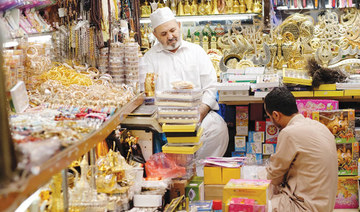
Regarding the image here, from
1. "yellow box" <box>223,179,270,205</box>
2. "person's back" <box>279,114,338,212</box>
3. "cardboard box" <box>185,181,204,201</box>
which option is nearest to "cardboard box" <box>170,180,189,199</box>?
"cardboard box" <box>185,181,204,201</box>

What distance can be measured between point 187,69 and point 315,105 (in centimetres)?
143

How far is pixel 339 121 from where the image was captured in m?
4.36

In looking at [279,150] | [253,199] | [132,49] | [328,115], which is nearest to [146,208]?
[253,199]

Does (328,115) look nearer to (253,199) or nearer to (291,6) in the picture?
(253,199)

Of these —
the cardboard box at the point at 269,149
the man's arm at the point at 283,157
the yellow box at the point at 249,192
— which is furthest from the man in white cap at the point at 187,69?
the man's arm at the point at 283,157

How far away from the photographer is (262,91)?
4512 millimetres

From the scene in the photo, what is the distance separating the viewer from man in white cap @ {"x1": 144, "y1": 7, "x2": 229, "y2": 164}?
16.7 ft

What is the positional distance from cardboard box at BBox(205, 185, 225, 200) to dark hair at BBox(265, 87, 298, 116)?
88cm

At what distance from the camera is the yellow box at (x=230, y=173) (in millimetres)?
3770

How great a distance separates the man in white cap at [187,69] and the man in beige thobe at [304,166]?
74.7 inches

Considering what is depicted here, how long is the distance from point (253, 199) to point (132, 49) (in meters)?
1.81

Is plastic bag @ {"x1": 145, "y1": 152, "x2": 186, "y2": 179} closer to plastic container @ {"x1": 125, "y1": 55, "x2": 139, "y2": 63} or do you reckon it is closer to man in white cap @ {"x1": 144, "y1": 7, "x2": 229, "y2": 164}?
plastic container @ {"x1": 125, "y1": 55, "x2": 139, "y2": 63}

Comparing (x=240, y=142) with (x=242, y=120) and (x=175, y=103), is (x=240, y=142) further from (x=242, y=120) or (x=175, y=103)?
(x=175, y=103)

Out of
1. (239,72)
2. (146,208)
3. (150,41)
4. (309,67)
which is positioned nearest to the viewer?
(146,208)
